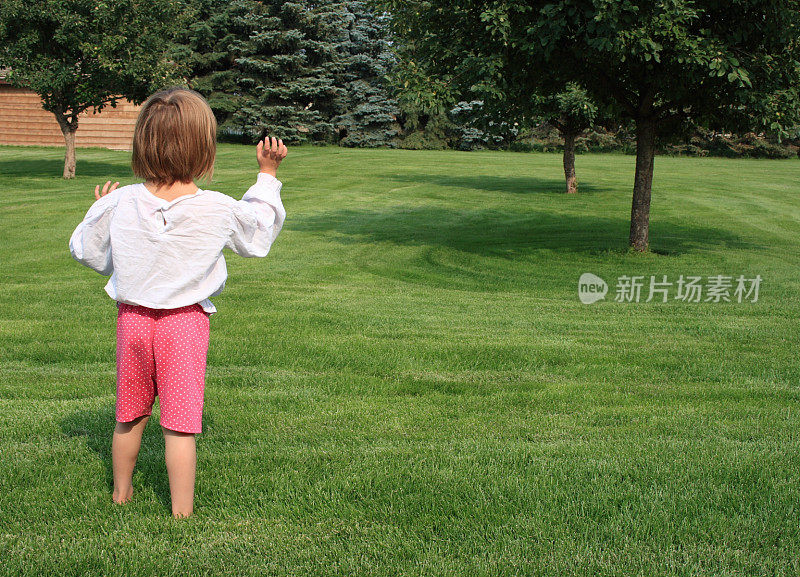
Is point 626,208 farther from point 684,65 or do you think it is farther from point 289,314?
point 289,314

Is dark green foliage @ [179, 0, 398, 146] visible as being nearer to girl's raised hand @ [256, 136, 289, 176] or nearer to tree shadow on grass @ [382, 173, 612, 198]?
tree shadow on grass @ [382, 173, 612, 198]

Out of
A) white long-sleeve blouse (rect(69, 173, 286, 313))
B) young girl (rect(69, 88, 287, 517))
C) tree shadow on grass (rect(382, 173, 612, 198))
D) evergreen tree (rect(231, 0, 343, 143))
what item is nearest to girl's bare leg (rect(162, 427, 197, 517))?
young girl (rect(69, 88, 287, 517))

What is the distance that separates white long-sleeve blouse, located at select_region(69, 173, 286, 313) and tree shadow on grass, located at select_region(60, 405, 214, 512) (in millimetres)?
1077

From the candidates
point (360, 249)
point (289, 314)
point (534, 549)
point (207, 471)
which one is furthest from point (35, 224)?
point (534, 549)

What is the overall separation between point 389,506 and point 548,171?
33.8 metres

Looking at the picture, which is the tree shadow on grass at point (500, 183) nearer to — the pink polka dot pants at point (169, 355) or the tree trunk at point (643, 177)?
the tree trunk at point (643, 177)

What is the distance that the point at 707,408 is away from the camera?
5.12 m

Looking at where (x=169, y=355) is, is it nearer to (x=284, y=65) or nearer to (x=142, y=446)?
(x=142, y=446)

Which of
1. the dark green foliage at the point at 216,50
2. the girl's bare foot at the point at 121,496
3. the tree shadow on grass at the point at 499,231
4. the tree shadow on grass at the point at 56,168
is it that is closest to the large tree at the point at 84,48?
the tree shadow on grass at the point at 56,168

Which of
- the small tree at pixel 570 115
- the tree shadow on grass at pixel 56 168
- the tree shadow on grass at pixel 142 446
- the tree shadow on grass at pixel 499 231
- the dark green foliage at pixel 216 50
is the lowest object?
the tree shadow on grass at pixel 142 446

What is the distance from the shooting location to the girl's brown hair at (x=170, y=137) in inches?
122

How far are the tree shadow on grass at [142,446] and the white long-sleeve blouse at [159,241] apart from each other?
1.08m

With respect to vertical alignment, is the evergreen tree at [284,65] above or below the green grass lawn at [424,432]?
above

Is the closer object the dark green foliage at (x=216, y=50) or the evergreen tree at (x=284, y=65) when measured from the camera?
the evergreen tree at (x=284, y=65)
